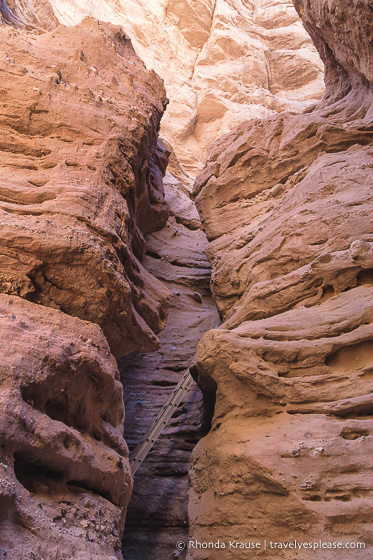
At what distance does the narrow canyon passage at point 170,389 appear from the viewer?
7.37 metres

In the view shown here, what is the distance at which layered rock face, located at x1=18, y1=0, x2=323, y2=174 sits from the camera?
83.9ft

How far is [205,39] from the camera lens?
31406mm

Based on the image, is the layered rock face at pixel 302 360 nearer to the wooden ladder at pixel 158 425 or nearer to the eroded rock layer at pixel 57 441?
the wooden ladder at pixel 158 425

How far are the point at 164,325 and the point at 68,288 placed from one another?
2.90 meters

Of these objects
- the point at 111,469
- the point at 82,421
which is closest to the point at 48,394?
the point at 82,421

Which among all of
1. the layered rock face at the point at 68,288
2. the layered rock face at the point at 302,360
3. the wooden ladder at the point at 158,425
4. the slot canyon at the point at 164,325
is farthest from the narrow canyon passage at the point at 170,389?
the layered rock face at the point at 68,288

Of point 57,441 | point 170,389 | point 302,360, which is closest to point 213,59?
point 170,389

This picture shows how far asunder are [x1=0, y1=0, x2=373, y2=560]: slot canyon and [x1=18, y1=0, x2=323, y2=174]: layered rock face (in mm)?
14604

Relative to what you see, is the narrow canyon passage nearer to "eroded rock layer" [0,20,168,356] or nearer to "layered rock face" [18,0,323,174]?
"eroded rock layer" [0,20,168,356]

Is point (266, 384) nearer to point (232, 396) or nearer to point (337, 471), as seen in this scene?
point (232, 396)

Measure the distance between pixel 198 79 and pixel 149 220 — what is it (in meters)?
21.8

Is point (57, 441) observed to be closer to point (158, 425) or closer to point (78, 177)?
→ point (78, 177)

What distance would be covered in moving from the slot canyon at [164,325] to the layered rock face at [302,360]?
0.09 feet

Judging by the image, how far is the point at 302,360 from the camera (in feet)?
20.0
